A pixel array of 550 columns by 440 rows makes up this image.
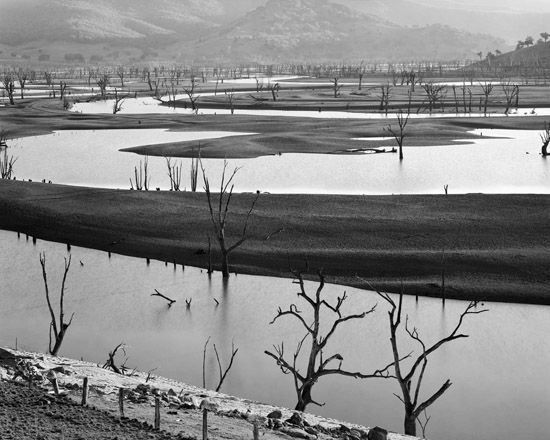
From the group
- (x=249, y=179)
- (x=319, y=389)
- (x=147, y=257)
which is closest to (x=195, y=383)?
(x=319, y=389)

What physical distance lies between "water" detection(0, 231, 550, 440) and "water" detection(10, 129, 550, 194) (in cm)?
1184

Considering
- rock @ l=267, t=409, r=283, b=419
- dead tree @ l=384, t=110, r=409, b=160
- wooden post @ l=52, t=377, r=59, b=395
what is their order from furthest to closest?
dead tree @ l=384, t=110, r=409, b=160 → rock @ l=267, t=409, r=283, b=419 → wooden post @ l=52, t=377, r=59, b=395

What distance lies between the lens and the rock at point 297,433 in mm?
10836

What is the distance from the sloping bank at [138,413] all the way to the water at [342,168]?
766 inches

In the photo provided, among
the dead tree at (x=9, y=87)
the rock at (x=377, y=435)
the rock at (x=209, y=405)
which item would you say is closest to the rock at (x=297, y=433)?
the rock at (x=377, y=435)

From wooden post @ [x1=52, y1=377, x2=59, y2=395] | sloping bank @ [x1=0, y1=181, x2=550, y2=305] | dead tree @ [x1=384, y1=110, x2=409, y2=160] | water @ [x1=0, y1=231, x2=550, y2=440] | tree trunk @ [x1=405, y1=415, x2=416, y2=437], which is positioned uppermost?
dead tree @ [x1=384, y1=110, x2=409, y2=160]

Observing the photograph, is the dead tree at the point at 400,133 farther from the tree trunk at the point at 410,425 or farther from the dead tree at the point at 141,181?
the tree trunk at the point at 410,425

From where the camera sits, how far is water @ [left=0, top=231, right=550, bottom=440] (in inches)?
564

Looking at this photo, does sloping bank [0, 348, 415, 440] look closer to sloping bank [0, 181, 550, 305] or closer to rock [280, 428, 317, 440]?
rock [280, 428, 317, 440]

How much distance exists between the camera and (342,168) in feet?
124

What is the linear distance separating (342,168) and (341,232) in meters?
13.6

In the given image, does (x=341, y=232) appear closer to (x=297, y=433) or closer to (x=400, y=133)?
(x=297, y=433)

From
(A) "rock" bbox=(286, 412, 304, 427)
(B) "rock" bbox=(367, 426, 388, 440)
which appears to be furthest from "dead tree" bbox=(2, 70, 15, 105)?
(B) "rock" bbox=(367, 426, 388, 440)

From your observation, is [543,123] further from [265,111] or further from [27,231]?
[27,231]
